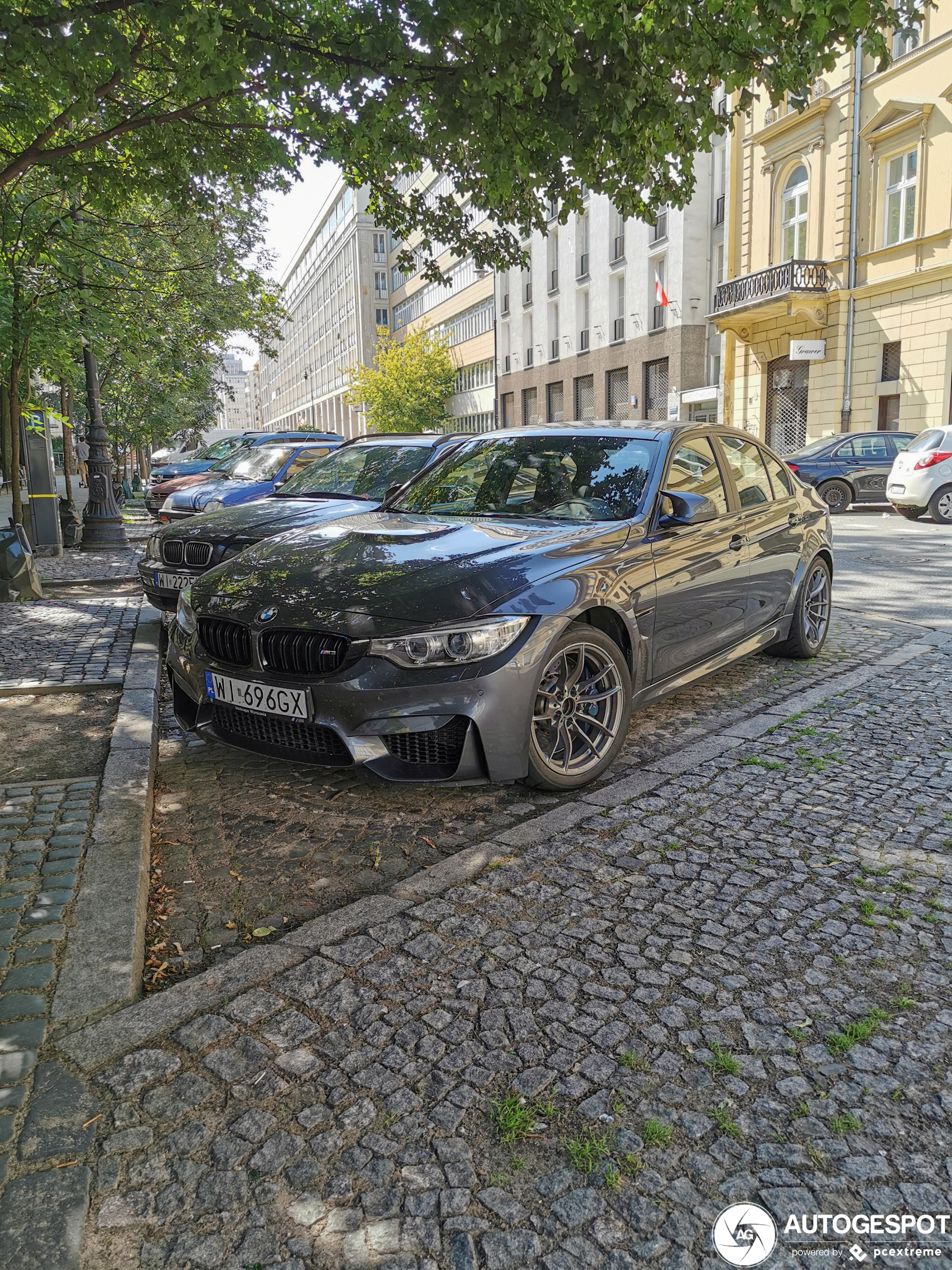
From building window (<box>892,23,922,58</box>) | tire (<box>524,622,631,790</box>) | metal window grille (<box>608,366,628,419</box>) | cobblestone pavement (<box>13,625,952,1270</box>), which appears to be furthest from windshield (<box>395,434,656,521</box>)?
metal window grille (<box>608,366,628,419</box>)

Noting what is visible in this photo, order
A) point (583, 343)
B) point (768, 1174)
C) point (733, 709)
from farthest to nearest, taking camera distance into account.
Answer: point (583, 343)
point (733, 709)
point (768, 1174)

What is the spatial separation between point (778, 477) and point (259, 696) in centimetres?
405

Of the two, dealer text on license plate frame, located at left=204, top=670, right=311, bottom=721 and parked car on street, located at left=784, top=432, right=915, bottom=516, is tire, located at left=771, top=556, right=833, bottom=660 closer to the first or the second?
dealer text on license plate frame, located at left=204, top=670, right=311, bottom=721

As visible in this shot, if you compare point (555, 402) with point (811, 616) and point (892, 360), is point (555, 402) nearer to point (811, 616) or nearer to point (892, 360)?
point (892, 360)

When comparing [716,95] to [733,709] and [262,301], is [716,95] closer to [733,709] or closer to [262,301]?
[262,301]

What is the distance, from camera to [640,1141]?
7.10 ft

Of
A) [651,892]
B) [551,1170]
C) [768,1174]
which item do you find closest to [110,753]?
[651,892]

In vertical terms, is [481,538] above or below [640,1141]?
above

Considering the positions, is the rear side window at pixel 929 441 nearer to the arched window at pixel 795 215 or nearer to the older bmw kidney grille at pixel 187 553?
the arched window at pixel 795 215

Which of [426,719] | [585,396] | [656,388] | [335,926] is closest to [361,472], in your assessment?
[426,719]

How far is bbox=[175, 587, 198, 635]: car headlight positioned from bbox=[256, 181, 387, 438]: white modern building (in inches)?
2048

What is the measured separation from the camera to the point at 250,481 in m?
14.6

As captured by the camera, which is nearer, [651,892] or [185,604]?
[651,892]

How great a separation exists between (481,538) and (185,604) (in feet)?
5.03
